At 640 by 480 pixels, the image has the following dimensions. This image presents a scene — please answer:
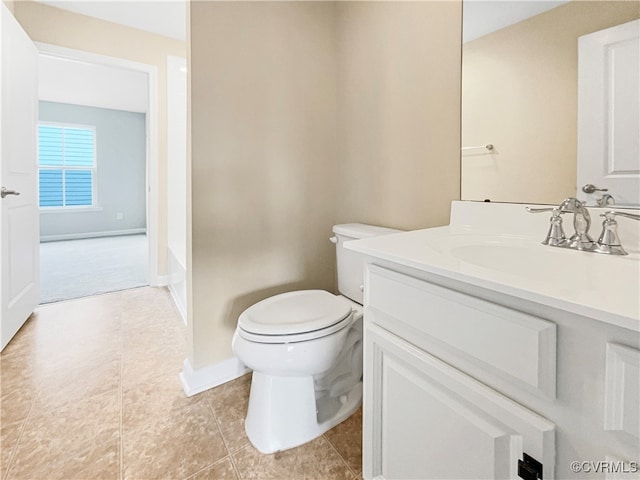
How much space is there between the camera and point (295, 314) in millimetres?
1233

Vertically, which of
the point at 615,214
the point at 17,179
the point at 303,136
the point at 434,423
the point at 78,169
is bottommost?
the point at 434,423

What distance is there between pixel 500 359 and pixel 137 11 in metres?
3.07

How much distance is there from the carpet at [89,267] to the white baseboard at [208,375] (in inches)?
70.5

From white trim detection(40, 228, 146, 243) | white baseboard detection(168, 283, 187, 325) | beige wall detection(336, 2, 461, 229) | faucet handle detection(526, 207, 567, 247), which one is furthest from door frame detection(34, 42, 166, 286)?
white trim detection(40, 228, 146, 243)

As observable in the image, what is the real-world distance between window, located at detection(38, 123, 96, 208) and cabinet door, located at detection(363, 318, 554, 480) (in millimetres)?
6557

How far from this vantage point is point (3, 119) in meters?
1.73

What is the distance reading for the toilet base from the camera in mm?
1145

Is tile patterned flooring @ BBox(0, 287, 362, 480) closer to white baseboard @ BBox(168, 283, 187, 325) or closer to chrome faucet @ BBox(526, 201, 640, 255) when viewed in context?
white baseboard @ BBox(168, 283, 187, 325)

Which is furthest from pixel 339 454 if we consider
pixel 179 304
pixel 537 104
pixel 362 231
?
pixel 179 304

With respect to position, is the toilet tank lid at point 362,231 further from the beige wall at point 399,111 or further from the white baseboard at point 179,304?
the white baseboard at point 179,304

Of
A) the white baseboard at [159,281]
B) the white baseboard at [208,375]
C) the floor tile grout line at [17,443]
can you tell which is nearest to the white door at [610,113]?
the white baseboard at [208,375]

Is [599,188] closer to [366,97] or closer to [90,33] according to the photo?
[366,97]

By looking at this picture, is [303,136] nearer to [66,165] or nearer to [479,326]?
[479,326]

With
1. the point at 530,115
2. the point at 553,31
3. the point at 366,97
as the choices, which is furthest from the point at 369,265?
the point at 366,97
